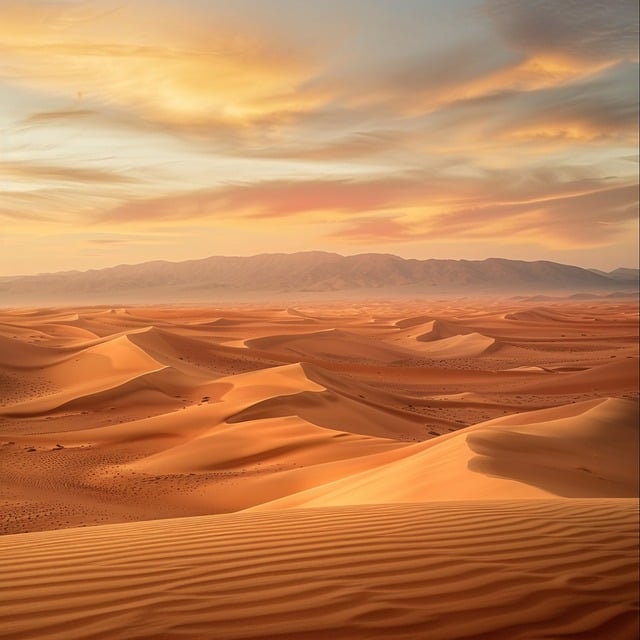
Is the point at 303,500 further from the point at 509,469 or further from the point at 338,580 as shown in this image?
the point at 338,580

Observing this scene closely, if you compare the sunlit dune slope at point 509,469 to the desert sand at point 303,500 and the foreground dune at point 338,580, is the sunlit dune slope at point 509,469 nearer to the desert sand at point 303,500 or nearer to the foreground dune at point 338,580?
the desert sand at point 303,500

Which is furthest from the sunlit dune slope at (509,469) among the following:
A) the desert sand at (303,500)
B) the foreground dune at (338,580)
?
the foreground dune at (338,580)

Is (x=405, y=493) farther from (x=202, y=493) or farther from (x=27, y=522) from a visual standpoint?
(x=27, y=522)

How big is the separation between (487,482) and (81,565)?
453cm

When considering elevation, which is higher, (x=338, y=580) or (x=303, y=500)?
(x=338, y=580)

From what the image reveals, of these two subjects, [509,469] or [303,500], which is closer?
[509,469]

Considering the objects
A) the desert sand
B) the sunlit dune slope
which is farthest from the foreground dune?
the sunlit dune slope

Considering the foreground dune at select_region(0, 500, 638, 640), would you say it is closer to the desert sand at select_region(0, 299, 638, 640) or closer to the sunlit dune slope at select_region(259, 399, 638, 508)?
the desert sand at select_region(0, 299, 638, 640)

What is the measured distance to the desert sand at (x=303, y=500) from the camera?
2.86 meters

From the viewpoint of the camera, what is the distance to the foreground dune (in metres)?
2.71

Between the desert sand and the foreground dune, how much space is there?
14 millimetres

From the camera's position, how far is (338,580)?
318 cm

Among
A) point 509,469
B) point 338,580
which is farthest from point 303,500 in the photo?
point 338,580

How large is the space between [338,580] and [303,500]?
201 inches
